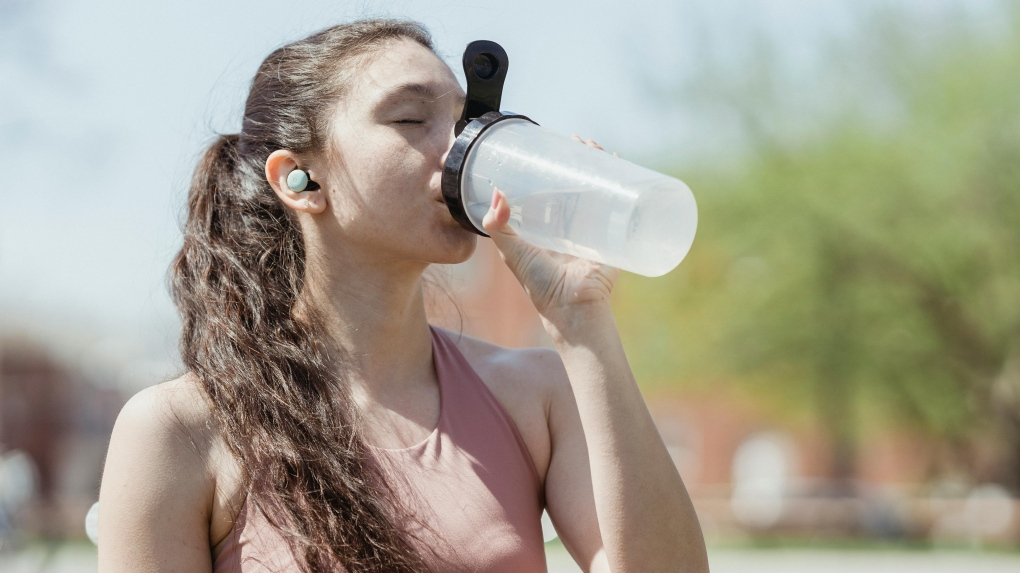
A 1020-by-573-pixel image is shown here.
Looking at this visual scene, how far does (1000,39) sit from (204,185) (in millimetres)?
14396

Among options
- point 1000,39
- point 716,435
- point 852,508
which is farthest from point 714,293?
point 716,435

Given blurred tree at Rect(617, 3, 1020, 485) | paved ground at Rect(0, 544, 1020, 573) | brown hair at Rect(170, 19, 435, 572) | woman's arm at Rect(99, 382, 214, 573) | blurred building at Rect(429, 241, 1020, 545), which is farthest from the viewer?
blurred building at Rect(429, 241, 1020, 545)

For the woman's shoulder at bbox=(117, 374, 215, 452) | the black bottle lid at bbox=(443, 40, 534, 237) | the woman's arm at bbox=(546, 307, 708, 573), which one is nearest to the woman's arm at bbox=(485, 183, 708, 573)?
the woman's arm at bbox=(546, 307, 708, 573)

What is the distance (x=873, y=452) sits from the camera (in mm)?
28828

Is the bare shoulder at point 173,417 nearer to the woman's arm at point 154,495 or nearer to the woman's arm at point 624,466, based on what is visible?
the woman's arm at point 154,495

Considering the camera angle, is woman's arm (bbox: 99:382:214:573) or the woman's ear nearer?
woman's arm (bbox: 99:382:214:573)

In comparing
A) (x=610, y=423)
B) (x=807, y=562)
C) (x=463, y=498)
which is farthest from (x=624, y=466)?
(x=807, y=562)

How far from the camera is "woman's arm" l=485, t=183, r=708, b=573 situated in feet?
6.43

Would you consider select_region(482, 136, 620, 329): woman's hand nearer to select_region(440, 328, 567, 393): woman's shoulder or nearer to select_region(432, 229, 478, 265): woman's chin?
select_region(432, 229, 478, 265): woman's chin

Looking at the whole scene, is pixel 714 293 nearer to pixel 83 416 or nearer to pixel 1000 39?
pixel 1000 39

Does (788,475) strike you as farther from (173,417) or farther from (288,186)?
(173,417)

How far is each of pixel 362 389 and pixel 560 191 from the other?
627 millimetres

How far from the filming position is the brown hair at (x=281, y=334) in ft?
6.59

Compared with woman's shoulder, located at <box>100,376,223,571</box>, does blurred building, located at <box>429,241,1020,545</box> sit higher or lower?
lower
